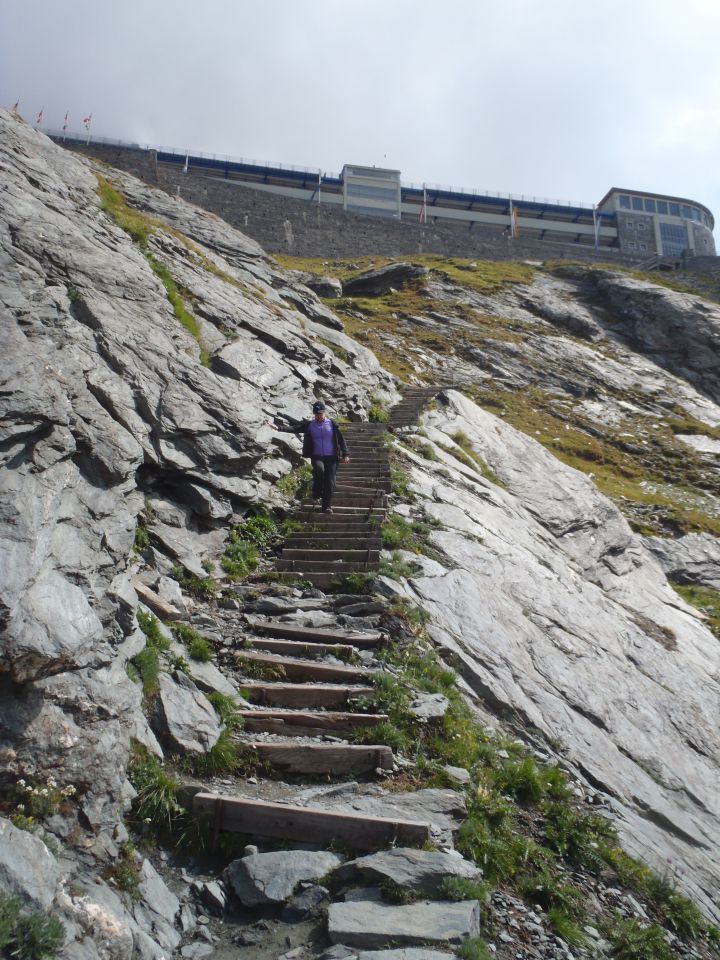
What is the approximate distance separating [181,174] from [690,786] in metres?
55.1

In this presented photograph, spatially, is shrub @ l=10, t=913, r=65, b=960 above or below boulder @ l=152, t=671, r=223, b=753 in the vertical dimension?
below

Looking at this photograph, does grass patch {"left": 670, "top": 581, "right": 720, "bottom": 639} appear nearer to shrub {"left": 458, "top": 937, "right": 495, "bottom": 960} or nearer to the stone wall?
shrub {"left": 458, "top": 937, "right": 495, "bottom": 960}

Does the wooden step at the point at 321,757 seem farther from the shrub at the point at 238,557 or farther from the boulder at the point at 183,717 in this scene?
the shrub at the point at 238,557

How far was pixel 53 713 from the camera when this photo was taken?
4.95 metres

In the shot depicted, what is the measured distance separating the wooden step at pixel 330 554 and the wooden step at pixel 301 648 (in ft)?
7.79

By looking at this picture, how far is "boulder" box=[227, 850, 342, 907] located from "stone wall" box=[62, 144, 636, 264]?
5260cm


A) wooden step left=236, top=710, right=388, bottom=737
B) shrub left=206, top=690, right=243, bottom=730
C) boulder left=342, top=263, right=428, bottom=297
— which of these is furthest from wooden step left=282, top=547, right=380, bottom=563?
boulder left=342, top=263, right=428, bottom=297

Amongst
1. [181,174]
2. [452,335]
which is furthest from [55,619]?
[181,174]

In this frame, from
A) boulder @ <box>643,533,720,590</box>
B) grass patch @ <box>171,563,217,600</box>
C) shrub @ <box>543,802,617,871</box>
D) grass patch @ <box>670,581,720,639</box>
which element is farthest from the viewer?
boulder @ <box>643,533,720,590</box>

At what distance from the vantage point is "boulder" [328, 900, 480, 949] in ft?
14.3

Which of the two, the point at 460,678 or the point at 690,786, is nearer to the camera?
the point at 460,678

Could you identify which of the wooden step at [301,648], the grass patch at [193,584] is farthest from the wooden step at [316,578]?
the wooden step at [301,648]

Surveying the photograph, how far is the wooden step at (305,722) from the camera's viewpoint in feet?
21.7

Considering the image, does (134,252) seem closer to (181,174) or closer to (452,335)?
(452,335)
